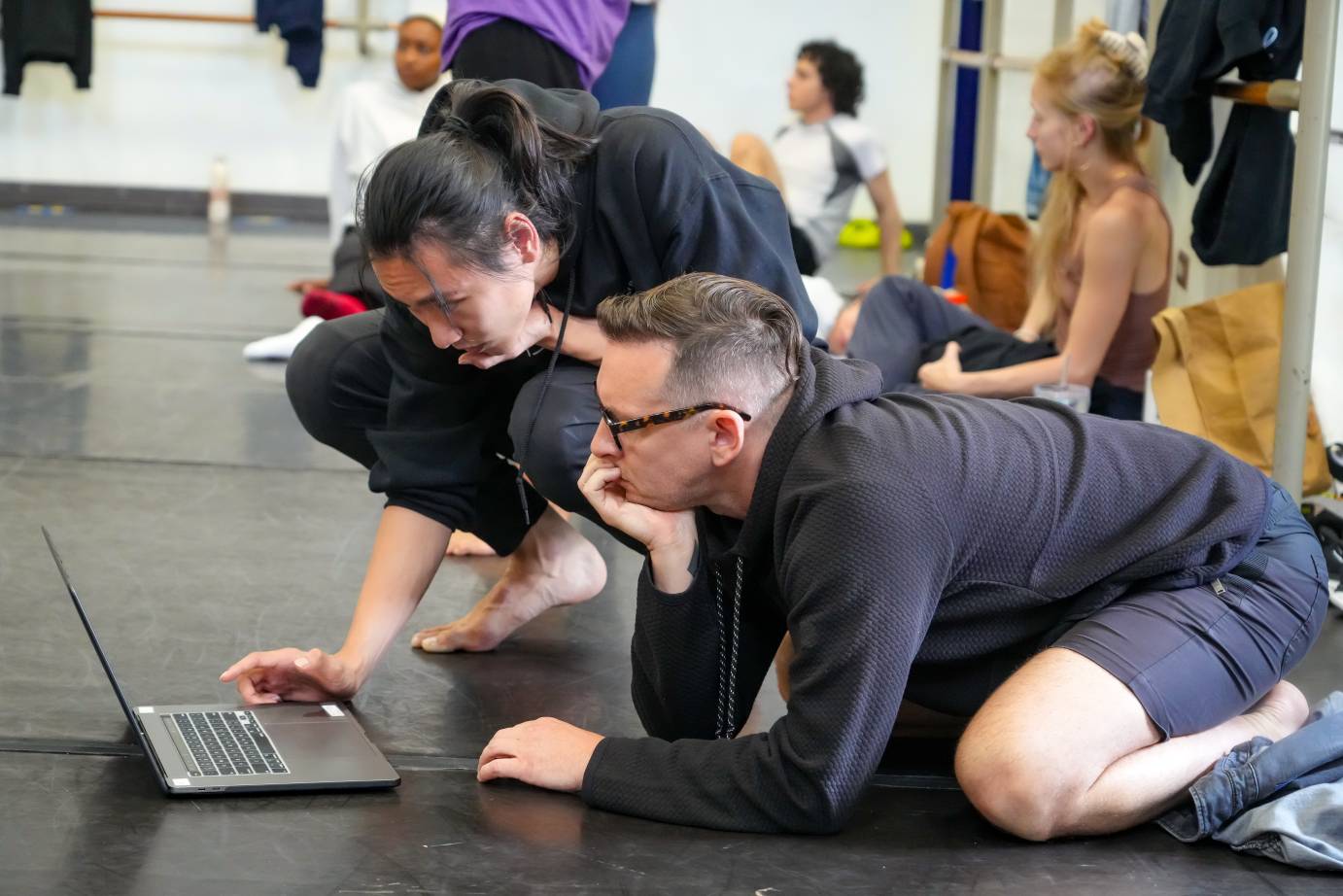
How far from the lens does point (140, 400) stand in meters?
3.37

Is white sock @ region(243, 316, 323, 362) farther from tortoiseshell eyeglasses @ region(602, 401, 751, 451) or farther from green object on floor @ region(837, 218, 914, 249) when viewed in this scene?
green object on floor @ region(837, 218, 914, 249)

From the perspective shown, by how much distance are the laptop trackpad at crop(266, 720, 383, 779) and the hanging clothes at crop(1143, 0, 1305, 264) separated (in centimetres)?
181

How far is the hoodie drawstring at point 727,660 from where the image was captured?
1.57 m

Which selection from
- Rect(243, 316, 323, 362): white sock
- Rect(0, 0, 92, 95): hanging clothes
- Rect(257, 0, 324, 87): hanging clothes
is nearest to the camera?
Rect(243, 316, 323, 362): white sock

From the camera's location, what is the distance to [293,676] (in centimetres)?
171

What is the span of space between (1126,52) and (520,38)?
1.27 m

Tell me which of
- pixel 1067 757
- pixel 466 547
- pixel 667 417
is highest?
pixel 667 417

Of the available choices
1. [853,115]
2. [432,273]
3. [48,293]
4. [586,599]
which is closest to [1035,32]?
[853,115]

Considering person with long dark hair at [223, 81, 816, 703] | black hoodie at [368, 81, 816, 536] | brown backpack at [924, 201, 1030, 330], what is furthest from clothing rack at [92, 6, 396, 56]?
black hoodie at [368, 81, 816, 536]

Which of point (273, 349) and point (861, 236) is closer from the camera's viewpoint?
point (273, 349)

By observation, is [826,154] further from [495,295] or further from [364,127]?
[495,295]

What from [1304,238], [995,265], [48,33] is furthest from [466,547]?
[48,33]

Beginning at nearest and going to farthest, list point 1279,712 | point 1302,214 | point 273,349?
point 1279,712
point 1302,214
point 273,349

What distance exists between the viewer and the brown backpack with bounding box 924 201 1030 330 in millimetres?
4023
